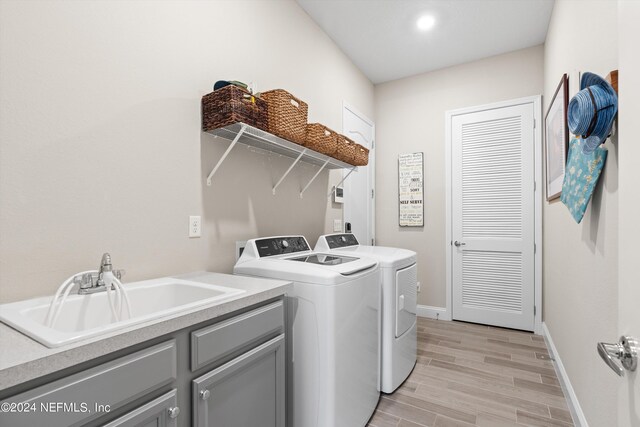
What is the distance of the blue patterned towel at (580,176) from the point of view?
1327 mm

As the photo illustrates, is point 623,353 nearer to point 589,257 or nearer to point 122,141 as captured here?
point 589,257

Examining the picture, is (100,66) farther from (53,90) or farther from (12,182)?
(12,182)

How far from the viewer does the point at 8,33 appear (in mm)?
1041

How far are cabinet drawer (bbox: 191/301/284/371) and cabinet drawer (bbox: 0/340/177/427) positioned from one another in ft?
0.28

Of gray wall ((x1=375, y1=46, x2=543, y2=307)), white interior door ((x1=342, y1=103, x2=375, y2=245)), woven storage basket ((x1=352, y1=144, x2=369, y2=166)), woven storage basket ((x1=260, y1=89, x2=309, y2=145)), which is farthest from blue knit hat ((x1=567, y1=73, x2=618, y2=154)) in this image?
gray wall ((x1=375, y1=46, x2=543, y2=307))

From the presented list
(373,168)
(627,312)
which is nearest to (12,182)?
(627,312)

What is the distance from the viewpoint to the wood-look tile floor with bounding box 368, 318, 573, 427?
6.05ft

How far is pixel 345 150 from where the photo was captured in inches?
96.3

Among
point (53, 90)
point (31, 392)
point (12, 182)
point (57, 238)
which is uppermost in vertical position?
point (53, 90)

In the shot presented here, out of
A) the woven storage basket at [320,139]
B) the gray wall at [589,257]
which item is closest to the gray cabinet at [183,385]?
the woven storage basket at [320,139]

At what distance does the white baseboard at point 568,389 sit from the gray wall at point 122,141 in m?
2.02

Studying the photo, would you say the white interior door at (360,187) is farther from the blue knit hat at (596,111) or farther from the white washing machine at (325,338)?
the blue knit hat at (596,111)

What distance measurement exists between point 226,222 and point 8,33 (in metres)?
1.13

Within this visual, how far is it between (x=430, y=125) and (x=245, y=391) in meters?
3.35
